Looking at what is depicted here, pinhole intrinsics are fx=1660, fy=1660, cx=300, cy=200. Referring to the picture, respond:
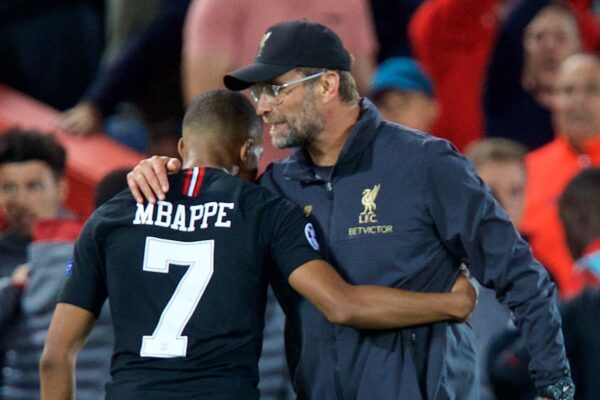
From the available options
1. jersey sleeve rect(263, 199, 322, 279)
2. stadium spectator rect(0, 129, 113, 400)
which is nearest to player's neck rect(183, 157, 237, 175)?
jersey sleeve rect(263, 199, 322, 279)

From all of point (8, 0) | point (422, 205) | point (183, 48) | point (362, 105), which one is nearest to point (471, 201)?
point (422, 205)

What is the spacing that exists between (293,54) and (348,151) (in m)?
0.36

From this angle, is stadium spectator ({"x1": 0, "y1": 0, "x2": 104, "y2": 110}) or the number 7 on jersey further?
stadium spectator ({"x1": 0, "y1": 0, "x2": 104, "y2": 110})

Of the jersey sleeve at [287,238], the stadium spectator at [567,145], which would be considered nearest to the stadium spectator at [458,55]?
the stadium spectator at [567,145]

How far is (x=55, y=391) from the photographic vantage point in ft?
16.8

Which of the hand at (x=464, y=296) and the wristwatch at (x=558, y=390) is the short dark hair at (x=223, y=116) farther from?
the wristwatch at (x=558, y=390)

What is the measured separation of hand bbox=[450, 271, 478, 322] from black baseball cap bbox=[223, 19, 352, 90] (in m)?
0.80

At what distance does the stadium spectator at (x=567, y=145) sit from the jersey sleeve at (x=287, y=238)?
3410 mm

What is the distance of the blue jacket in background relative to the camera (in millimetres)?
5203

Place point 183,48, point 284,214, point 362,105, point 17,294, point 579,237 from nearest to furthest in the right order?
1. point 284,214
2. point 362,105
3. point 17,294
4. point 579,237
5. point 183,48

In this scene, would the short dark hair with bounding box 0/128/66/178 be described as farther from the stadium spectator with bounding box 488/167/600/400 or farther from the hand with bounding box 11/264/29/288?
the stadium spectator with bounding box 488/167/600/400

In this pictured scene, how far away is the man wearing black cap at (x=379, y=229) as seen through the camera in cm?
520

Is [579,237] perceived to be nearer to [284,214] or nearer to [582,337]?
[582,337]

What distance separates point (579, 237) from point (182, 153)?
272 centimetres
